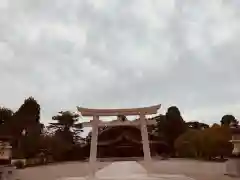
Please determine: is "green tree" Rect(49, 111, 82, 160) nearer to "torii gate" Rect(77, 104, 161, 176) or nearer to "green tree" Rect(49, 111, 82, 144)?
"green tree" Rect(49, 111, 82, 144)

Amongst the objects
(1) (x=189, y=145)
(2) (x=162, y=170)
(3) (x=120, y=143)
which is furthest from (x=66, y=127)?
(2) (x=162, y=170)

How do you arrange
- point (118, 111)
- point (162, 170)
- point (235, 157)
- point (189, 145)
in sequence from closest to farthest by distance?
point (118, 111) → point (235, 157) → point (162, 170) → point (189, 145)

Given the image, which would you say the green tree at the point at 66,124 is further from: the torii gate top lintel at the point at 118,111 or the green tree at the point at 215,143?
the torii gate top lintel at the point at 118,111

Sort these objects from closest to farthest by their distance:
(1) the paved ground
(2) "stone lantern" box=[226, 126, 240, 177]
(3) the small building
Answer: (2) "stone lantern" box=[226, 126, 240, 177] → (1) the paved ground → (3) the small building

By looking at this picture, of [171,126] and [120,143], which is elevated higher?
[171,126]

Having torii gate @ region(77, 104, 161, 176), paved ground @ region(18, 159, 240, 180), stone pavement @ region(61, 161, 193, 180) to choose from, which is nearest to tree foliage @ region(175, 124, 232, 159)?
paved ground @ region(18, 159, 240, 180)

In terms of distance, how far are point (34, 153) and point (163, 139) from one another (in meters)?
14.3

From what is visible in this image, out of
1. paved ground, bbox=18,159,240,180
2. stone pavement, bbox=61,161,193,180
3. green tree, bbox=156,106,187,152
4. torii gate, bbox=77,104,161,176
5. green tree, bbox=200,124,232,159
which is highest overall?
green tree, bbox=156,106,187,152

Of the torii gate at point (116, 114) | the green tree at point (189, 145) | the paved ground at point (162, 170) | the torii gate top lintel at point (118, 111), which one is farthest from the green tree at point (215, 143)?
the torii gate top lintel at point (118, 111)

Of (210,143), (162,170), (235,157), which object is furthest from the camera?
(210,143)

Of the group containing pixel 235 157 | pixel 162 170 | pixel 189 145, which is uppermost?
pixel 189 145

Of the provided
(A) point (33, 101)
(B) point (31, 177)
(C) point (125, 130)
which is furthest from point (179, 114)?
(B) point (31, 177)

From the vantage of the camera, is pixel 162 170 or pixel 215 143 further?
pixel 215 143

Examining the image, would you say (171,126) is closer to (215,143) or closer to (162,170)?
(215,143)
